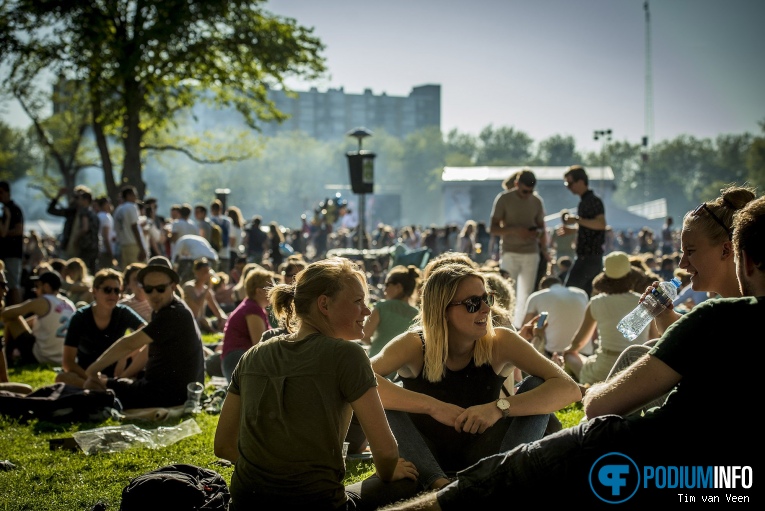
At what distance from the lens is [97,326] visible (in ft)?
26.4

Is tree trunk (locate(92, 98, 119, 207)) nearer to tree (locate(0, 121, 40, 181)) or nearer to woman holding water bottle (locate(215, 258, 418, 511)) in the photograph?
woman holding water bottle (locate(215, 258, 418, 511))

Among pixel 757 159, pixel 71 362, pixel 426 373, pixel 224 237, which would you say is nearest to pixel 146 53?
pixel 224 237

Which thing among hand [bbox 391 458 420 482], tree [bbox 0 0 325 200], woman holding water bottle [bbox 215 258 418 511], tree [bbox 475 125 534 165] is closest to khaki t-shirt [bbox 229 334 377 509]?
woman holding water bottle [bbox 215 258 418 511]

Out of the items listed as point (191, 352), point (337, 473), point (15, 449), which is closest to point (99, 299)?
point (191, 352)

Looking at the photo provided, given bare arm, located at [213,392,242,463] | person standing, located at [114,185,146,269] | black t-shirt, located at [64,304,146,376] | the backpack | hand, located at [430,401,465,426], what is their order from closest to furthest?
bare arm, located at [213,392,242,463] → hand, located at [430,401,465,426] → black t-shirt, located at [64,304,146,376] → person standing, located at [114,185,146,269] → the backpack

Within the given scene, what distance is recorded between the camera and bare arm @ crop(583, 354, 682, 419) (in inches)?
116

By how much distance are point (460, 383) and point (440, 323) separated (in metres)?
0.35

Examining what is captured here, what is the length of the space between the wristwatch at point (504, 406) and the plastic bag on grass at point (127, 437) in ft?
10.2

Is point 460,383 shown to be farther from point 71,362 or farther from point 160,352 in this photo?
point 71,362

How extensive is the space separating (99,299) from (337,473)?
5156 mm

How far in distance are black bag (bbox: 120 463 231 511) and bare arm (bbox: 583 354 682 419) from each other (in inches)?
69.0

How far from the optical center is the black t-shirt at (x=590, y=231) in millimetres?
10664

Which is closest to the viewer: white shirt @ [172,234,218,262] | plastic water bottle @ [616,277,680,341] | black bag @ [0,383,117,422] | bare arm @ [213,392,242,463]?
bare arm @ [213,392,242,463]

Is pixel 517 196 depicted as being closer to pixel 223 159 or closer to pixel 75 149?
pixel 223 159
